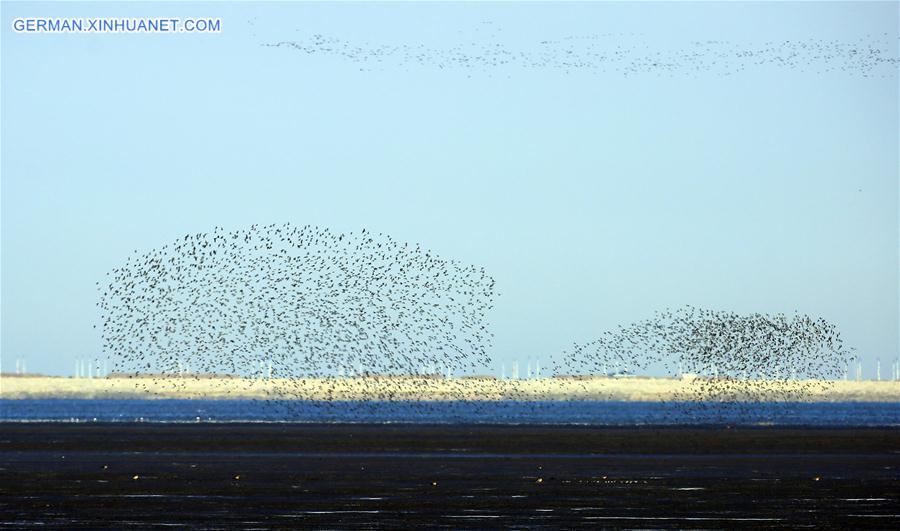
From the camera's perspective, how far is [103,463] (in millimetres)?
45781

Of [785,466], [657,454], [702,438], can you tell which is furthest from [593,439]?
[785,466]

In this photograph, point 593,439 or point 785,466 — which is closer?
point 785,466

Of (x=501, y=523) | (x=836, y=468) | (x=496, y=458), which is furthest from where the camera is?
(x=496, y=458)

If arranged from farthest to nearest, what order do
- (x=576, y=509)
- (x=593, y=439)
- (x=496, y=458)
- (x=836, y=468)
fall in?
(x=593, y=439)
(x=496, y=458)
(x=836, y=468)
(x=576, y=509)

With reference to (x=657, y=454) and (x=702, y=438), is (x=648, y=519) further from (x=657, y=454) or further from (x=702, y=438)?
(x=702, y=438)

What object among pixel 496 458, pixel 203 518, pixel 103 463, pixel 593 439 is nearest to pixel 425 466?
pixel 496 458

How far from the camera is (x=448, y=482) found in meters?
37.9

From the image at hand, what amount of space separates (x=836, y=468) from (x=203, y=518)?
2171cm

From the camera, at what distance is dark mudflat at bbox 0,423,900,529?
28688mm

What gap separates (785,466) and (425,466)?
10045 millimetres

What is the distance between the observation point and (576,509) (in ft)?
100

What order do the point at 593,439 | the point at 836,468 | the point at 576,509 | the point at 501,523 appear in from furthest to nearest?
the point at 593,439 < the point at 836,468 < the point at 576,509 < the point at 501,523

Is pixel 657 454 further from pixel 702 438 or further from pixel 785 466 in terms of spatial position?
pixel 702 438

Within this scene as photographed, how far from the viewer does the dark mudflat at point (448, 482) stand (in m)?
28.7
